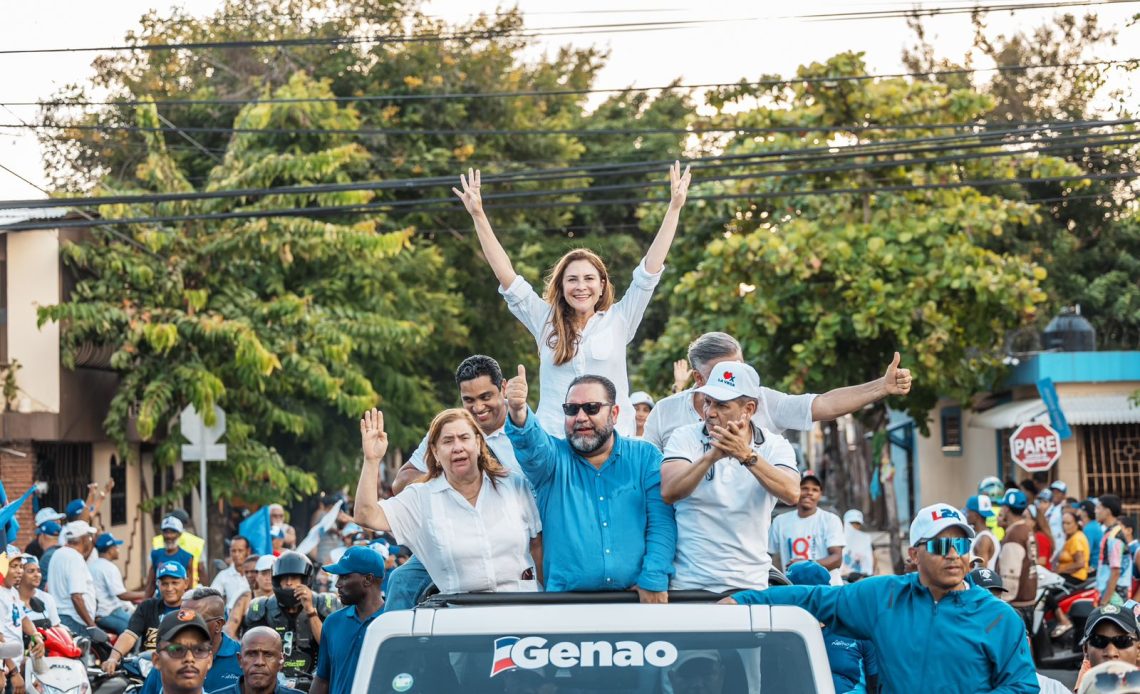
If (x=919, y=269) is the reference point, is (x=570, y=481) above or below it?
below

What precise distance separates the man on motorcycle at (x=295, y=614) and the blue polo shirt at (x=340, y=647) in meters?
1.75

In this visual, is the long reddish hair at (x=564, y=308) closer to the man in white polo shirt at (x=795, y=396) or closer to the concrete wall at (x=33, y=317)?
the man in white polo shirt at (x=795, y=396)

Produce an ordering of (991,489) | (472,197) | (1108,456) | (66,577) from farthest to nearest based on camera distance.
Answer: (1108,456), (991,489), (66,577), (472,197)

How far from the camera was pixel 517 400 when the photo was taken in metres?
5.63

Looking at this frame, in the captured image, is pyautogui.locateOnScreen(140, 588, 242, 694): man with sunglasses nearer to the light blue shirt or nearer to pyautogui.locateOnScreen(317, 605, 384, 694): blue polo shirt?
A: pyautogui.locateOnScreen(317, 605, 384, 694): blue polo shirt

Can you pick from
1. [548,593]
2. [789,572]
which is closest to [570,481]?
[548,593]

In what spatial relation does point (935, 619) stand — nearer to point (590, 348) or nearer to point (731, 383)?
point (731, 383)

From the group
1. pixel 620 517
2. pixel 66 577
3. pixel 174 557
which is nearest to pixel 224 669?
pixel 620 517

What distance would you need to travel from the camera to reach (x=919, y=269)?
23812mm

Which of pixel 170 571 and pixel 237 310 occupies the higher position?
Answer: pixel 237 310

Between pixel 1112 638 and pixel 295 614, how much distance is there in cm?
492

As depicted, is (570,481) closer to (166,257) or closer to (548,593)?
(548,593)

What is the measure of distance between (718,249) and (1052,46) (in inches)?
728

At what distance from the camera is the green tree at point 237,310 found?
21.5m
